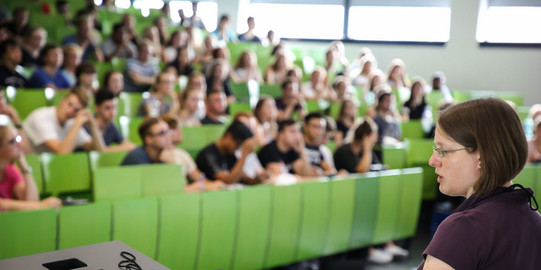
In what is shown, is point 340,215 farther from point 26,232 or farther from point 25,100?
point 25,100

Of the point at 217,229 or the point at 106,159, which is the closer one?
the point at 217,229

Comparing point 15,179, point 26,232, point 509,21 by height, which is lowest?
point 26,232

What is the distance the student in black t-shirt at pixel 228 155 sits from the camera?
341 centimetres

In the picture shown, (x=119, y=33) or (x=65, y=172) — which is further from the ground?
(x=119, y=33)

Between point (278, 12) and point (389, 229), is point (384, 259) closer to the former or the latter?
point (389, 229)

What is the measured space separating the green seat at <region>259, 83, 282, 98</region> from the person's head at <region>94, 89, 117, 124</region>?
2367mm

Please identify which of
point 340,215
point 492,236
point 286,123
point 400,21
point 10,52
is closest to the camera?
point 492,236

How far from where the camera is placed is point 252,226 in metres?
2.77

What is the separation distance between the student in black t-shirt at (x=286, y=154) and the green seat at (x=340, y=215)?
52cm

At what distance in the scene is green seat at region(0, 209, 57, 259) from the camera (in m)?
2.12

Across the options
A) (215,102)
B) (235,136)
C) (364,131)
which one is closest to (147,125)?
(235,136)

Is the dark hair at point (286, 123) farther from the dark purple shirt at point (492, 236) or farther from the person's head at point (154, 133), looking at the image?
the dark purple shirt at point (492, 236)

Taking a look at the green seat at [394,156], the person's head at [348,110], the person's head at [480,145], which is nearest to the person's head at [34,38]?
the person's head at [348,110]

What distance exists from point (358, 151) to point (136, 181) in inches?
68.1
